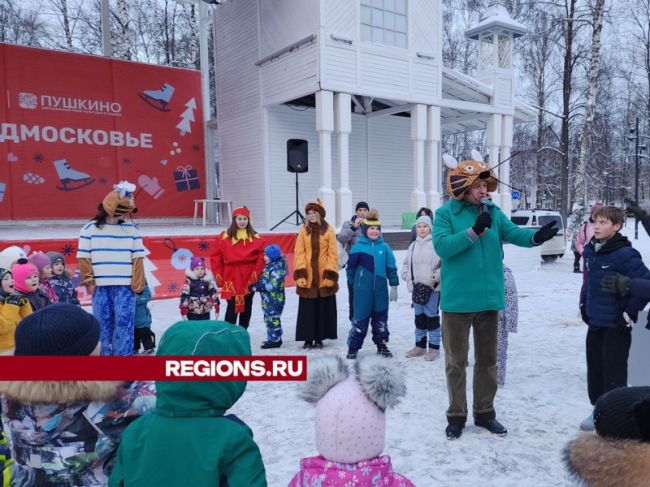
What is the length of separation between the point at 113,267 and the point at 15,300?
45.1 inches

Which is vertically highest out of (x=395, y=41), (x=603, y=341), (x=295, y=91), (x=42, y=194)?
(x=395, y=41)

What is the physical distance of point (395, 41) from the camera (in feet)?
44.9

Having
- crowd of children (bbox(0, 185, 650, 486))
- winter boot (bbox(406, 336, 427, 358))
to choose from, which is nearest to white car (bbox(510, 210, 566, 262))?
winter boot (bbox(406, 336, 427, 358))

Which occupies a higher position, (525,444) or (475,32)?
(475,32)

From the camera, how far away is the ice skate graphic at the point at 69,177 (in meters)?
13.3

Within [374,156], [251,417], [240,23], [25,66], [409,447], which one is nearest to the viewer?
[409,447]

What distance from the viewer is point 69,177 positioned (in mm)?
13453

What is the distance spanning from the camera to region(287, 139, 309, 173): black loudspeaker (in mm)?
13180

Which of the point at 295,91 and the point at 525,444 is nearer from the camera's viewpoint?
the point at 525,444

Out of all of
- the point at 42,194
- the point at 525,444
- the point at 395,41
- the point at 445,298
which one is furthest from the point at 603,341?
the point at 42,194

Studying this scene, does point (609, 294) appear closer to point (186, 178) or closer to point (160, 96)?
point (186, 178)

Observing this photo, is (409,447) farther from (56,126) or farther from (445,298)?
(56,126)

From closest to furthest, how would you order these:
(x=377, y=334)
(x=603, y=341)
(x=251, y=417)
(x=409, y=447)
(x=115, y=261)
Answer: (x=409, y=447)
(x=603, y=341)
(x=251, y=417)
(x=115, y=261)
(x=377, y=334)

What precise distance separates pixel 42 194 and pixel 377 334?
11.2m
